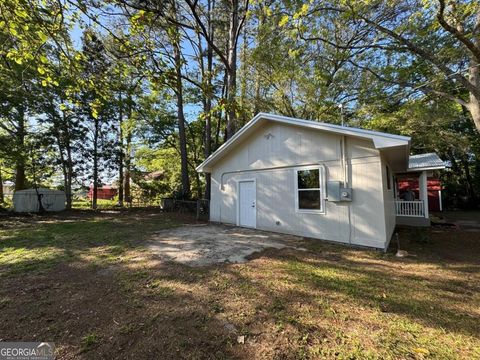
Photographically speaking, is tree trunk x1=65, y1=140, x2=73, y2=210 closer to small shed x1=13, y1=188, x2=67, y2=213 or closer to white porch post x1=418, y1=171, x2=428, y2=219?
small shed x1=13, y1=188, x2=67, y2=213

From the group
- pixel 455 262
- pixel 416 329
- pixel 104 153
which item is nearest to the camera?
pixel 416 329

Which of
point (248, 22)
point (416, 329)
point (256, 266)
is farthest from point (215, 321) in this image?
point (248, 22)

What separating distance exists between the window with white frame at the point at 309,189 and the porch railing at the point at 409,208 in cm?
603

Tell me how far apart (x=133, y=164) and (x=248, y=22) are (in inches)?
516

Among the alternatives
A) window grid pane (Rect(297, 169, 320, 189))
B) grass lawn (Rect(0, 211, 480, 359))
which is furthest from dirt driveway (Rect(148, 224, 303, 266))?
window grid pane (Rect(297, 169, 320, 189))

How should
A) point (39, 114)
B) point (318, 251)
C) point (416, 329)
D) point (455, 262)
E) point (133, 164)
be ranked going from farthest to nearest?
Answer: point (133, 164), point (39, 114), point (318, 251), point (455, 262), point (416, 329)

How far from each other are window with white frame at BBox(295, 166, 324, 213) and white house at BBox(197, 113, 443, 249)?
0.10 feet

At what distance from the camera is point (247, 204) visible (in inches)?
398

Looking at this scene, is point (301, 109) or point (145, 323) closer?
point (145, 323)

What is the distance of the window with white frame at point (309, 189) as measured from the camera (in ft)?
25.7

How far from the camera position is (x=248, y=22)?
48.7 ft

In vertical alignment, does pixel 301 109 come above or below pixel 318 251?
above

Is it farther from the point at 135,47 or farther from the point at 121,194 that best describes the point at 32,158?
the point at 135,47

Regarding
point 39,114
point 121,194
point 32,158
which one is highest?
point 39,114
